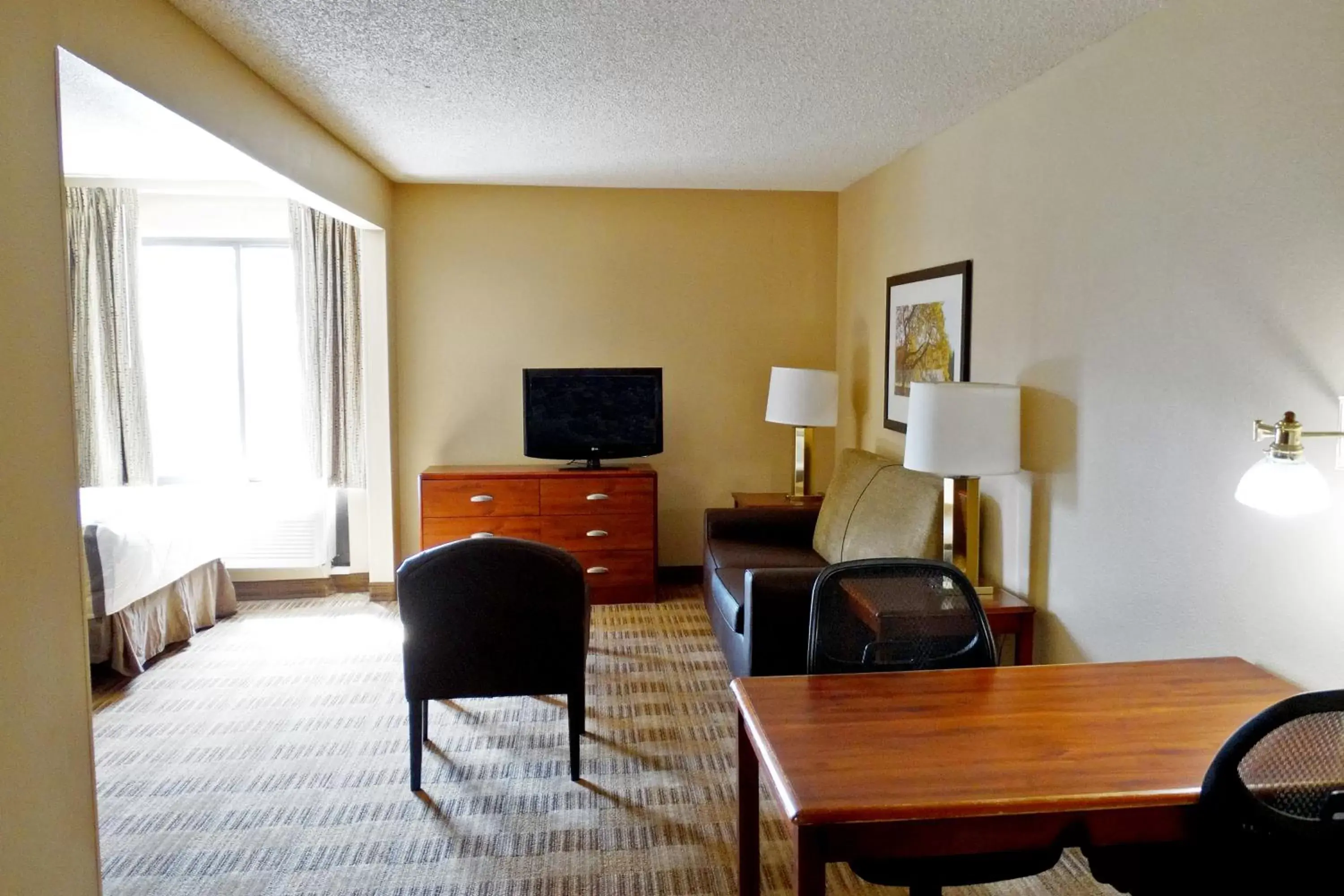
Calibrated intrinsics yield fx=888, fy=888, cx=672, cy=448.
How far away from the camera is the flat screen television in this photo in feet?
17.1

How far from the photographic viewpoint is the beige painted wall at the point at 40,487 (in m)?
1.81

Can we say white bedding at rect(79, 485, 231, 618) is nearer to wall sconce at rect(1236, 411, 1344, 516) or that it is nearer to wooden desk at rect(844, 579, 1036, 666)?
wooden desk at rect(844, 579, 1036, 666)

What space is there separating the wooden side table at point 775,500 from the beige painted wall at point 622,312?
19.3 inches

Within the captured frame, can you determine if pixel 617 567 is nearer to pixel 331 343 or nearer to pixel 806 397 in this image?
pixel 806 397

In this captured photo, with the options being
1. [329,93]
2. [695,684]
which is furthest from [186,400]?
[695,684]

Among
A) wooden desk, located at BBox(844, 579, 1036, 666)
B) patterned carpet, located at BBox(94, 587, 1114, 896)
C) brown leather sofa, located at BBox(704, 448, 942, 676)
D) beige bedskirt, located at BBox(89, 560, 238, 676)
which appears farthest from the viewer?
beige bedskirt, located at BBox(89, 560, 238, 676)

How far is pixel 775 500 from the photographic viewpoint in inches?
202

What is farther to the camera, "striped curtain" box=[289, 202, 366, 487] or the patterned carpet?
"striped curtain" box=[289, 202, 366, 487]

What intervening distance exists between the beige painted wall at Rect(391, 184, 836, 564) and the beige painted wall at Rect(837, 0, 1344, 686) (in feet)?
6.73

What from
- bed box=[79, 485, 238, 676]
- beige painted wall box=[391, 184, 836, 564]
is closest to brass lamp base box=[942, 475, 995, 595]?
beige painted wall box=[391, 184, 836, 564]

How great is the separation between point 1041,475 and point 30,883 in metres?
3.08

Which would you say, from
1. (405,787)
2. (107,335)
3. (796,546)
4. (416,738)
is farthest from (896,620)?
(107,335)

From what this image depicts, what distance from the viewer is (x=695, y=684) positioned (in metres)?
3.96

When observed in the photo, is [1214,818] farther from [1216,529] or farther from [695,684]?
[695,684]
